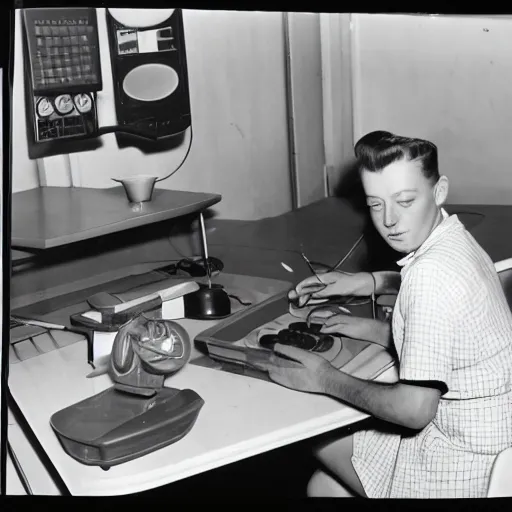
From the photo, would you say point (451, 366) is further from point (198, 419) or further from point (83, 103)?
point (83, 103)

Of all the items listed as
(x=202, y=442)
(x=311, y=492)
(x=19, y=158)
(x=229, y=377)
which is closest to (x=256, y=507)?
(x=311, y=492)

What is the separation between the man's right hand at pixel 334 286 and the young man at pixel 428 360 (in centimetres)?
27

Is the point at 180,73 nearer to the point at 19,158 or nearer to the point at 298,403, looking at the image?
the point at 19,158

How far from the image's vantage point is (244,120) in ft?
5.49

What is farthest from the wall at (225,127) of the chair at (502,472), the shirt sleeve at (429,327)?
the chair at (502,472)

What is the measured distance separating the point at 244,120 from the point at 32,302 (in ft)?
2.23

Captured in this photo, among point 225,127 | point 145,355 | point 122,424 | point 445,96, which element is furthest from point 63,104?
point 445,96

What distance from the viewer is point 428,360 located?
999 mm

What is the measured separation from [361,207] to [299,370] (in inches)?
27.7

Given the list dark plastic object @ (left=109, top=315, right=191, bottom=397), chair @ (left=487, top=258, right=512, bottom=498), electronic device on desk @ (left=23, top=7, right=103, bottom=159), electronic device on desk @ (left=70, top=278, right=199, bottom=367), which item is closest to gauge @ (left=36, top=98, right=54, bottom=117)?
electronic device on desk @ (left=23, top=7, right=103, bottom=159)

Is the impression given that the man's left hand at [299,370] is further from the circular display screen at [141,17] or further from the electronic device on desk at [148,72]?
the circular display screen at [141,17]

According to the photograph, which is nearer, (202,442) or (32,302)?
(202,442)

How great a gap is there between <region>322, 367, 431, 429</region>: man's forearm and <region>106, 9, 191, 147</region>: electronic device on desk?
72 centimetres

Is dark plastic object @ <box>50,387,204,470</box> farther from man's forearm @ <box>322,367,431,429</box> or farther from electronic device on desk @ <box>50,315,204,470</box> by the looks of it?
man's forearm @ <box>322,367,431,429</box>
